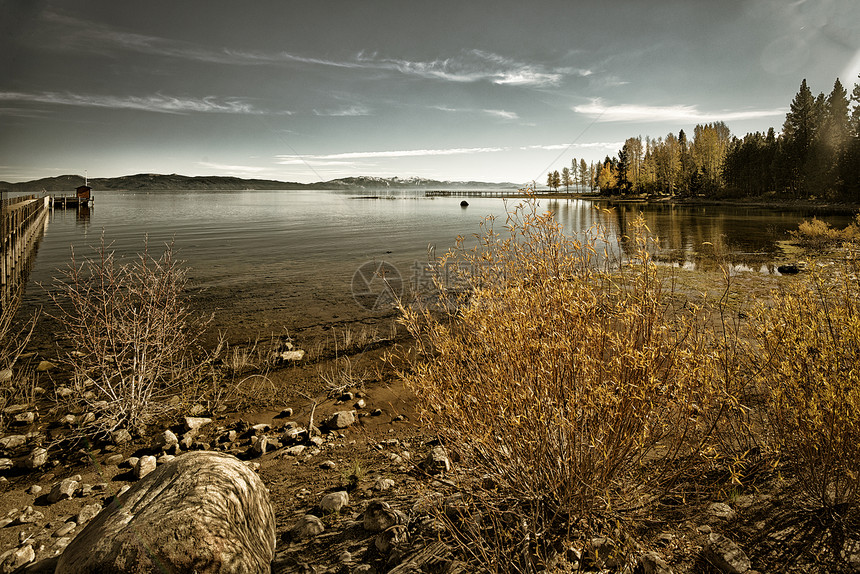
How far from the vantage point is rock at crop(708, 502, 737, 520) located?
126 inches

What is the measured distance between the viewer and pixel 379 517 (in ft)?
11.2

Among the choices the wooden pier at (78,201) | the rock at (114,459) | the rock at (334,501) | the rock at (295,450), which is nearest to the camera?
the rock at (334,501)

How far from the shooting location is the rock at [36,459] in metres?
4.91

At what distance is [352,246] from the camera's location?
2852 cm

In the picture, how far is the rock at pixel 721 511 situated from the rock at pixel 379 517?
2.38m

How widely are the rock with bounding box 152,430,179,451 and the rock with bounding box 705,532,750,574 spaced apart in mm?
5539

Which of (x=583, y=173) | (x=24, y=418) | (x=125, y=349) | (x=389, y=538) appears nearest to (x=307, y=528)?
(x=389, y=538)

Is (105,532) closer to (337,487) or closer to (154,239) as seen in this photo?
(337,487)

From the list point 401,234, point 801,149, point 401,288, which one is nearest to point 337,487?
point 401,288

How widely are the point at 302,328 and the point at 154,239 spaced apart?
25.9 meters

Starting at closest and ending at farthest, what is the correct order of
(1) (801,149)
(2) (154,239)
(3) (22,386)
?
(3) (22,386) → (2) (154,239) → (1) (801,149)

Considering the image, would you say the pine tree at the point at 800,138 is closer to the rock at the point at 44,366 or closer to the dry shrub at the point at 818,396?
the dry shrub at the point at 818,396

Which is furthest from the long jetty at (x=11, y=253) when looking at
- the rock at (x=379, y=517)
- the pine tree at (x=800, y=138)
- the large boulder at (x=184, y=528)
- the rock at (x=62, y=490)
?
the pine tree at (x=800, y=138)

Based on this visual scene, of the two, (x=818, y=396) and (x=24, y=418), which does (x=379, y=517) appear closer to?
(x=818, y=396)
